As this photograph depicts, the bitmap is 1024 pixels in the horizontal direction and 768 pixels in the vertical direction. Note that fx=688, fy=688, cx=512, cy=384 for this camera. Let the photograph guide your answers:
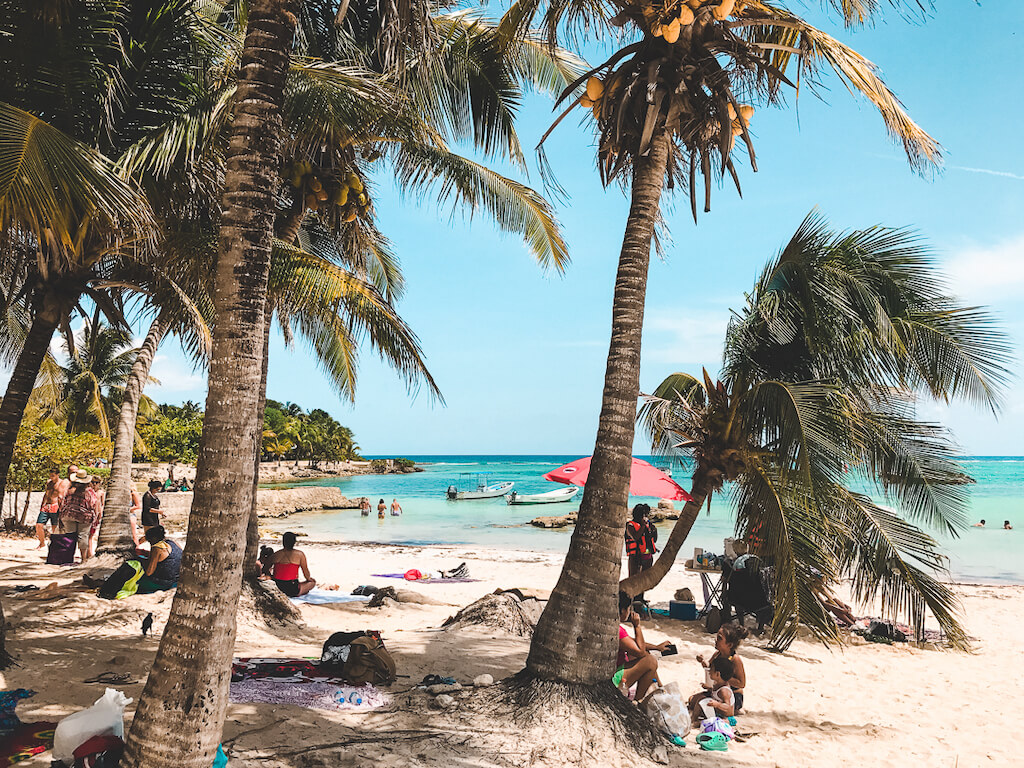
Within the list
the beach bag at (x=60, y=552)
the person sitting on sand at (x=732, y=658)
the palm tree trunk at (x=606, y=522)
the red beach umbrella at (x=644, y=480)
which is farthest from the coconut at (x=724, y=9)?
the beach bag at (x=60, y=552)

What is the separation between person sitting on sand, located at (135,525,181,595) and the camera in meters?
7.53

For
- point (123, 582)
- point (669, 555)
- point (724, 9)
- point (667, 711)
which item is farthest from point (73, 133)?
point (667, 711)

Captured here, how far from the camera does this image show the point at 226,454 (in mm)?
3463

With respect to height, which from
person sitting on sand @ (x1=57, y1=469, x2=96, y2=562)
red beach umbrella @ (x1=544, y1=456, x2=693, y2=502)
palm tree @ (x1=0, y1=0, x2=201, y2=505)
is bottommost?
person sitting on sand @ (x1=57, y1=469, x2=96, y2=562)

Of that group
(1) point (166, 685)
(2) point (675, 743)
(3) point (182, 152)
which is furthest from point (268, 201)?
(2) point (675, 743)

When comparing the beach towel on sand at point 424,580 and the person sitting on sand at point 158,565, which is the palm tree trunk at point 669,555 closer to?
the person sitting on sand at point 158,565

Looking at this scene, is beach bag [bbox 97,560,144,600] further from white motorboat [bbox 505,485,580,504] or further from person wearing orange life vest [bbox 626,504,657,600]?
white motorboat [bbox 505,485,580,504]

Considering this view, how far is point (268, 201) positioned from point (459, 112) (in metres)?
5.85

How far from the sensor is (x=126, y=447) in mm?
11109

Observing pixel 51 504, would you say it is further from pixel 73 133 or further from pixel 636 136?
pixel 636 136

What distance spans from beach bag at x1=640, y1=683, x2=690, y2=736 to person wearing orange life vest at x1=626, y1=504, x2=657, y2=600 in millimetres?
3494

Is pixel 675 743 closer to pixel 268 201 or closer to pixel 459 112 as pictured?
pixel 268 201

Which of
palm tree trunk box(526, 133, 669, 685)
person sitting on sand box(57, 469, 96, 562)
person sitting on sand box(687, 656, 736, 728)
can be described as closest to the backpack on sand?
palm tree trunk box(526, 133, 669, 685)

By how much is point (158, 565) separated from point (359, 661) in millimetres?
3221
